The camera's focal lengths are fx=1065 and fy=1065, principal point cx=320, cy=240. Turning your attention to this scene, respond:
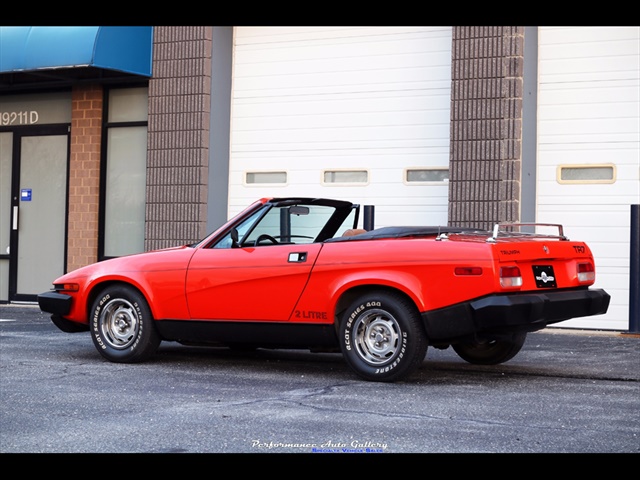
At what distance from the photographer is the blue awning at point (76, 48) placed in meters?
14.1

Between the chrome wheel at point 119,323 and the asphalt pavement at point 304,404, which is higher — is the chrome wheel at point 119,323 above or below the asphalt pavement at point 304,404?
above

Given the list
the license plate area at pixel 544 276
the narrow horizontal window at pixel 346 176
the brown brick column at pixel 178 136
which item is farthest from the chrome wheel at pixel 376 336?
the brown brick column at pixel 178 136

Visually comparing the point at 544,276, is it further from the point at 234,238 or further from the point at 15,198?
the point at 15,198

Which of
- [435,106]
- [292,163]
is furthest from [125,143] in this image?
[435,106]

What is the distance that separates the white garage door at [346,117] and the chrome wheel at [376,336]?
5.99 meters

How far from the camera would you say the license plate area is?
7.60 m

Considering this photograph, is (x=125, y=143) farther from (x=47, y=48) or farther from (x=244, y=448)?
(x=244, y=448)

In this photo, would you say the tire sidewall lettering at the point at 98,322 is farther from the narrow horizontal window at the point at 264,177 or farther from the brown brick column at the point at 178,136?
the narrow horizontal window at the point at 264,177

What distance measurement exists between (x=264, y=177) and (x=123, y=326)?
6257 mm

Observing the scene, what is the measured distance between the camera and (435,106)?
13641 millimetres

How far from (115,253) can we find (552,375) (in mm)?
9109

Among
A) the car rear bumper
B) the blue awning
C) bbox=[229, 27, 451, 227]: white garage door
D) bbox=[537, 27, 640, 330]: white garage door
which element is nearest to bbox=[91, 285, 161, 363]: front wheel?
the car rear bumper

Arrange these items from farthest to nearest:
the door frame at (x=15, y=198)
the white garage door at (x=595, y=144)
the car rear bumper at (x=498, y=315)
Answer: the door frame at (x=15, y=198) < the white garage door at (x=595, y=144) < the car rear bumper at (x=498, y=315)

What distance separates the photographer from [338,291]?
25.7ft
